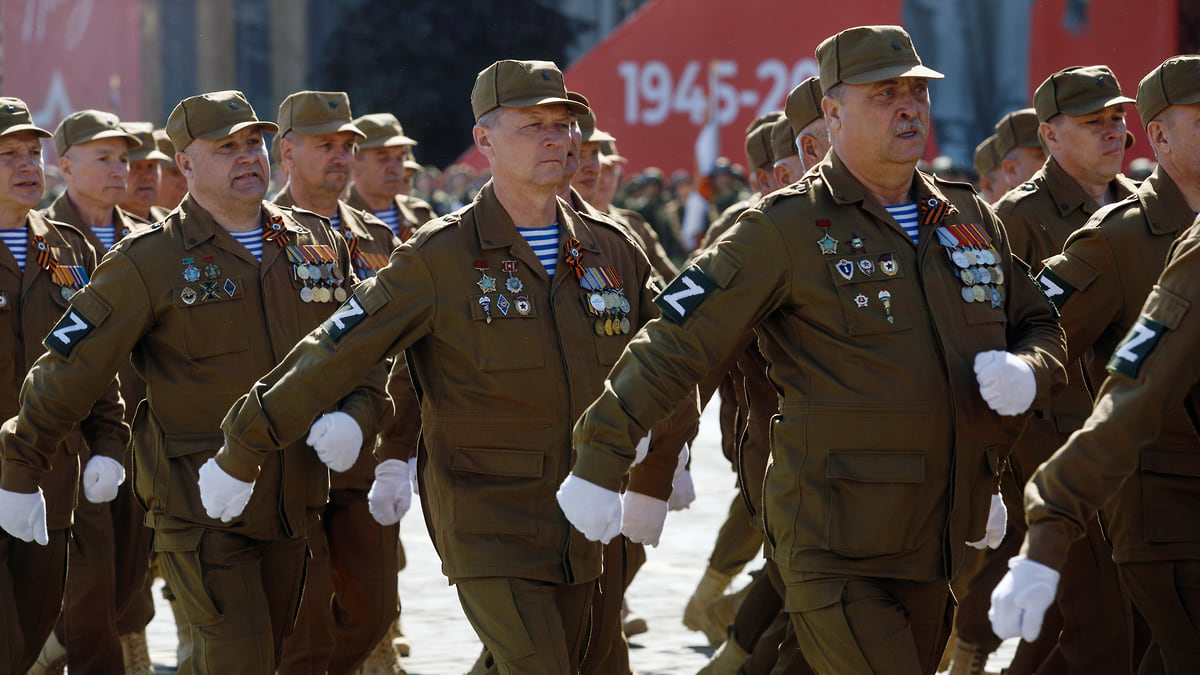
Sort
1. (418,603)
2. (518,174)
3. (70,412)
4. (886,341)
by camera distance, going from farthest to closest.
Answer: (418,603) → (70,412) → (518,174) → (886,341)

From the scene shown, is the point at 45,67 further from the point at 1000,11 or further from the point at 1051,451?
the point at 1051,451

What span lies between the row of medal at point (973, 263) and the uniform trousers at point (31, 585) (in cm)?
394

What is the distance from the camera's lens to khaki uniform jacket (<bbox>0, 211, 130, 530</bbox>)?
719 cm

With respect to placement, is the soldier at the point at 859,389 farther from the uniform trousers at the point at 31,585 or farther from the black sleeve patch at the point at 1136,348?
the uniform trousers at the point at 31,585

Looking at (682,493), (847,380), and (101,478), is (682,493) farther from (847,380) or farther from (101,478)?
(101,478)

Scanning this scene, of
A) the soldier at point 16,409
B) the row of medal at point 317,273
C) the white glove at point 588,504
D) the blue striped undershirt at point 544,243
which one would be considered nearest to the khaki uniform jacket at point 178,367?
the row of medal at point 317,273

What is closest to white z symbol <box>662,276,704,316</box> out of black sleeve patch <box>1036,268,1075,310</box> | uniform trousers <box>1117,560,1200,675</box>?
black sleeve patch <box>1036,268,1075,310</box>

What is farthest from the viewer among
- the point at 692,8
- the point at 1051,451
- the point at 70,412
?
the point at 692,8

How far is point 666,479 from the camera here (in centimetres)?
607

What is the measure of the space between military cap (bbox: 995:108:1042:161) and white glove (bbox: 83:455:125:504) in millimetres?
4874

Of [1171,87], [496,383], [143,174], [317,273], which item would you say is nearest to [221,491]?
[496,383]

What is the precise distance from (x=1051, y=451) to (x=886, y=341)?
2154 millimetres

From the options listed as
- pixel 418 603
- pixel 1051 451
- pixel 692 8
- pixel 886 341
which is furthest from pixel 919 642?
pixel 692 8

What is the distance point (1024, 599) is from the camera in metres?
4.17
